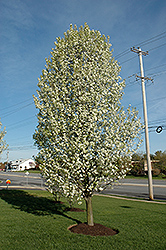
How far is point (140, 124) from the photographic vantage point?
720 cm

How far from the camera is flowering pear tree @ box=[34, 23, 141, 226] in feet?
21.1

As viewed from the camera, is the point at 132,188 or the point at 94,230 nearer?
the point at 94,230

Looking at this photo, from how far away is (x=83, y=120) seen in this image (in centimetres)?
667

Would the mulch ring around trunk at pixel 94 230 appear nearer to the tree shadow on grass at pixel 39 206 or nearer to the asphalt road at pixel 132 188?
the tree shadow on grass at pixel 39 206

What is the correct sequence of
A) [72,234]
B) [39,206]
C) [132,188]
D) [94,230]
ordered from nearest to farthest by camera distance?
[72,234] < [94,230] < [39,206] < [132,188]

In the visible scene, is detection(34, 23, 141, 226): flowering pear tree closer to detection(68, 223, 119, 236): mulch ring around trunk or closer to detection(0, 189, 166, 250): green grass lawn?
detection(68, 223, 119, 236): mulch ring around trunk

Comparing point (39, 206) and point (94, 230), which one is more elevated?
point (94, 230)

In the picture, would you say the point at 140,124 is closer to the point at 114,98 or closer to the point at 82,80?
the point at 114,98

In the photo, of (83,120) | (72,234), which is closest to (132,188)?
(72,234)

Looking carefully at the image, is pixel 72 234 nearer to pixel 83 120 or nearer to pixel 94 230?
pixel 94 230

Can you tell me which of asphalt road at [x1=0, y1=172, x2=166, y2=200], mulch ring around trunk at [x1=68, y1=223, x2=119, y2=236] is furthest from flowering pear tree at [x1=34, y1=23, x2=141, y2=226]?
asphalt road at [x1=0, y1=172, x2=166, y2=200]

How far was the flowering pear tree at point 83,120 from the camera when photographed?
6434 mm

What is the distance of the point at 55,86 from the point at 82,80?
0.90 meters

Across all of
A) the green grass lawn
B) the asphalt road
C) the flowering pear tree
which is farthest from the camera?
the asphalt road
